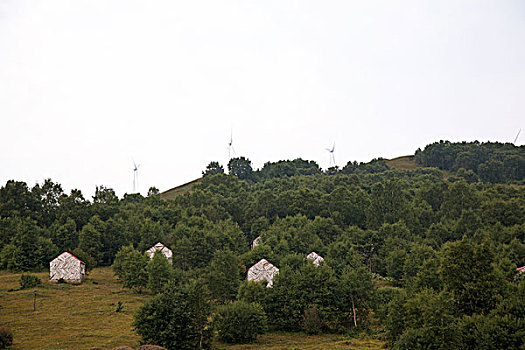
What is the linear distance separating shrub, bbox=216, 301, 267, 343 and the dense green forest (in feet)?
2.19

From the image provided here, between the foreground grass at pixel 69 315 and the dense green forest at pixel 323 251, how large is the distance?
541 cm

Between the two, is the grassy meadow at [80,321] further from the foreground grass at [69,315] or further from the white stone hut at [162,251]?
the white stone hut at [162,251]

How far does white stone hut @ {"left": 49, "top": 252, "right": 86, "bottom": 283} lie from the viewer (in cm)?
9750

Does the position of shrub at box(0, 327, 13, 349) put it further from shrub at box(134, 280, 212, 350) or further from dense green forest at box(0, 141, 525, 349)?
dense green forest at box(0, 141, 525, 349)

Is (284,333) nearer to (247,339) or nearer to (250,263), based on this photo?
(247,339)

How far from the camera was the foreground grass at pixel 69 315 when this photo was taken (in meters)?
55.6

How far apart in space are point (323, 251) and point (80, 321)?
58471 mm

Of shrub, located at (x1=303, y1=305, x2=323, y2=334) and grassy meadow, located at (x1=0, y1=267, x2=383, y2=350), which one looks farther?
shrub, located at (x1=303, y1=305, x2=323, y2=334)

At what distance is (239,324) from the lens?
61438 millimetres

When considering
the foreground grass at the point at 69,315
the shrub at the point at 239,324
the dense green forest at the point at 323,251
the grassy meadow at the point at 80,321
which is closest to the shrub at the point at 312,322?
the dense green forest at the point at 323,251

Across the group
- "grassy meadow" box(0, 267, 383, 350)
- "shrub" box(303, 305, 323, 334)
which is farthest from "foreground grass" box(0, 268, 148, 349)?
"shrub" box(303, 305, 323, 334)

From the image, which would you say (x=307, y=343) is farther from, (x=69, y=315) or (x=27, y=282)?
(x=27, y=282)

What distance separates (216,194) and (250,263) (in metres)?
83.8

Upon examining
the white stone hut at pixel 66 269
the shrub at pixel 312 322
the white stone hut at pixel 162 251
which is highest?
the white stone hut at pixel 162 251
